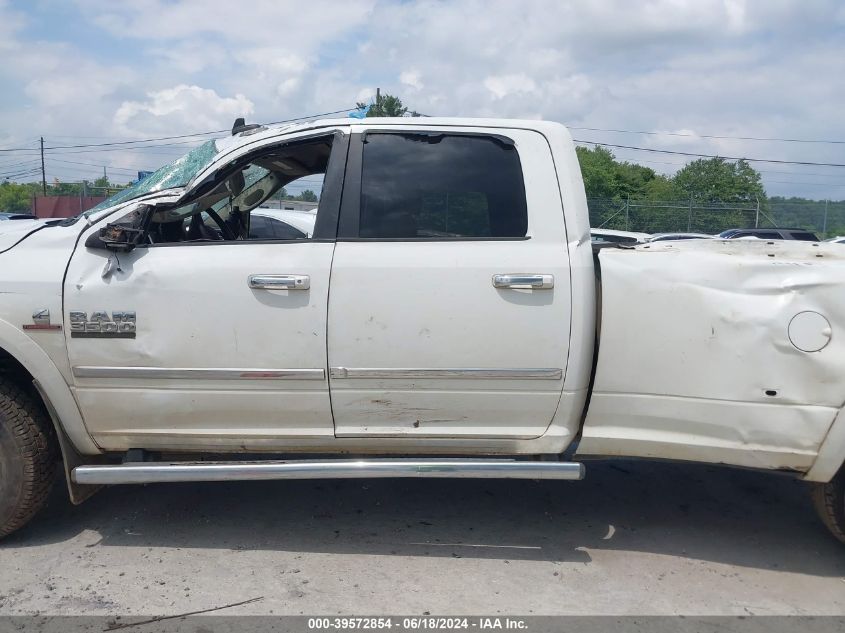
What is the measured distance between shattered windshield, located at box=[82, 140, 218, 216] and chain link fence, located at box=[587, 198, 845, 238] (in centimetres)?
2337

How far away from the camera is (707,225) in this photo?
2683 cm

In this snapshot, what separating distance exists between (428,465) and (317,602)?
76 centimetres

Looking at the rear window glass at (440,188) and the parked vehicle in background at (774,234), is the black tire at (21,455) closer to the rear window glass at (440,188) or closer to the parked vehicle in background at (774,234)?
the rear window glass at (440,188)

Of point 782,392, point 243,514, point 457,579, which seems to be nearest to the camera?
point 782,392

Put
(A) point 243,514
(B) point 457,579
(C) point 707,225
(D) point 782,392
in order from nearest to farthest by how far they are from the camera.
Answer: (D) point 782,392
(B) point 457,579
(A) point 243,514
(C) point 707,225

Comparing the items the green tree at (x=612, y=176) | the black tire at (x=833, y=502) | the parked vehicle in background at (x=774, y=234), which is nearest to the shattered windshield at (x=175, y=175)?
the black tire at (x=833, y=502)

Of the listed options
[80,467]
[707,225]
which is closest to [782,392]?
[80,467]

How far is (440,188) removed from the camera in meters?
3.47

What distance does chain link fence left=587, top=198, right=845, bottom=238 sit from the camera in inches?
1036

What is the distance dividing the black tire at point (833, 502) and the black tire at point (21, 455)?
3722 mm

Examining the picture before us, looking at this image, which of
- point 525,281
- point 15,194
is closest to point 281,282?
point 525,281

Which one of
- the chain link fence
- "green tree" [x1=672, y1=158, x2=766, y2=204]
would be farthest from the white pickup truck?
"green tree" [x1=672, y1=158, x2=766, y2=204]

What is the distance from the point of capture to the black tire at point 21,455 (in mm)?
3422

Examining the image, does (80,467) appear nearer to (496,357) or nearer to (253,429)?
(253,429)
